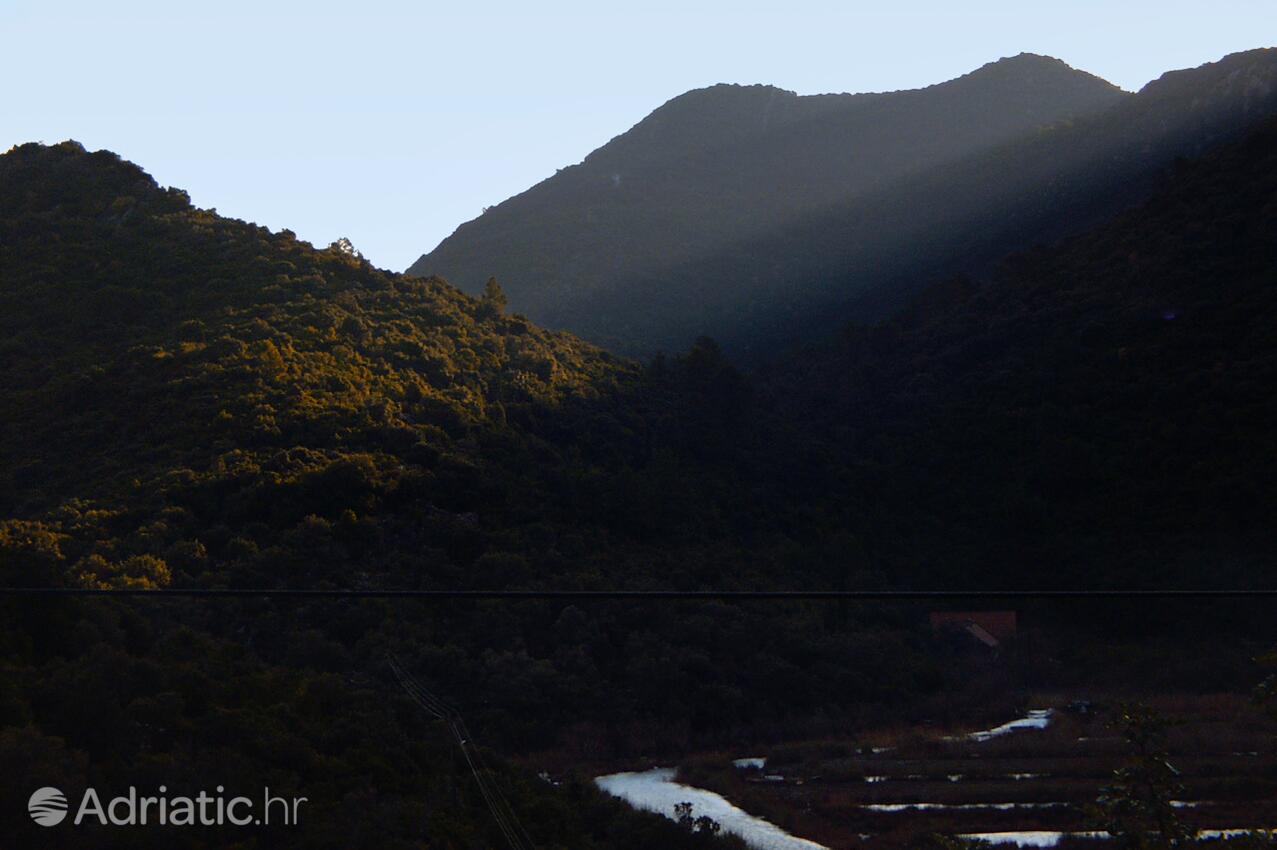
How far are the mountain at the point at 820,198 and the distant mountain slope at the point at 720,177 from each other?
0.14 metres

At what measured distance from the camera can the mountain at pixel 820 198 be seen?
145ft

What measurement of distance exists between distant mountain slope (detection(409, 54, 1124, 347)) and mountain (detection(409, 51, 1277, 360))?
0.47ft

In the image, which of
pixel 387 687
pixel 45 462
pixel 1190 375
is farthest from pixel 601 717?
pixel 1190 375

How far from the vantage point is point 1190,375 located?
24969 mm

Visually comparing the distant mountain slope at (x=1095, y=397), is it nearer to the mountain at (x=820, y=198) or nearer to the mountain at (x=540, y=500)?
the mountain at (x=540, y=500)

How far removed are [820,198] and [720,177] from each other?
324 inches

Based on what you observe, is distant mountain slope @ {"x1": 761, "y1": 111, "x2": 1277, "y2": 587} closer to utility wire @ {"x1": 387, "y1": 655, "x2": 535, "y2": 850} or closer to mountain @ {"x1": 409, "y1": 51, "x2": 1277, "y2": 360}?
mountain @ {"x1": 409, "y1": 51, "x2": 1277, "y2": 360}

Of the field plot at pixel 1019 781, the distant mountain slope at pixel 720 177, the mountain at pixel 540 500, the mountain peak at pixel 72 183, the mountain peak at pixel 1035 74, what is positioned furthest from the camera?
the mountain peak at pixel 1035 74

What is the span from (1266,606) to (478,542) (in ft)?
42.6

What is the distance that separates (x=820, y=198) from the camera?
58094 millimetres

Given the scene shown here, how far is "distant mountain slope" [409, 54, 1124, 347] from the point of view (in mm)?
54309

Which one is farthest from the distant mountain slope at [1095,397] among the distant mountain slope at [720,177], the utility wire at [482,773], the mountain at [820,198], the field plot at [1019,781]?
the distant mountain slope at [720,177]

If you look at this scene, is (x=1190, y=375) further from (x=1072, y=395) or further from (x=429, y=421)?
(x=429, y=421)

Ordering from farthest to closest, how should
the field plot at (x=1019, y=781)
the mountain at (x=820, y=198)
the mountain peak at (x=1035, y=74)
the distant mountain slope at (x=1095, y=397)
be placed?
the mountain peak at (x=1035, y=74)
the mountain at (x=820, y=198)
the distant mountain slope at (x=1095, y=397)
the field plot at (x=1019, y=781)
